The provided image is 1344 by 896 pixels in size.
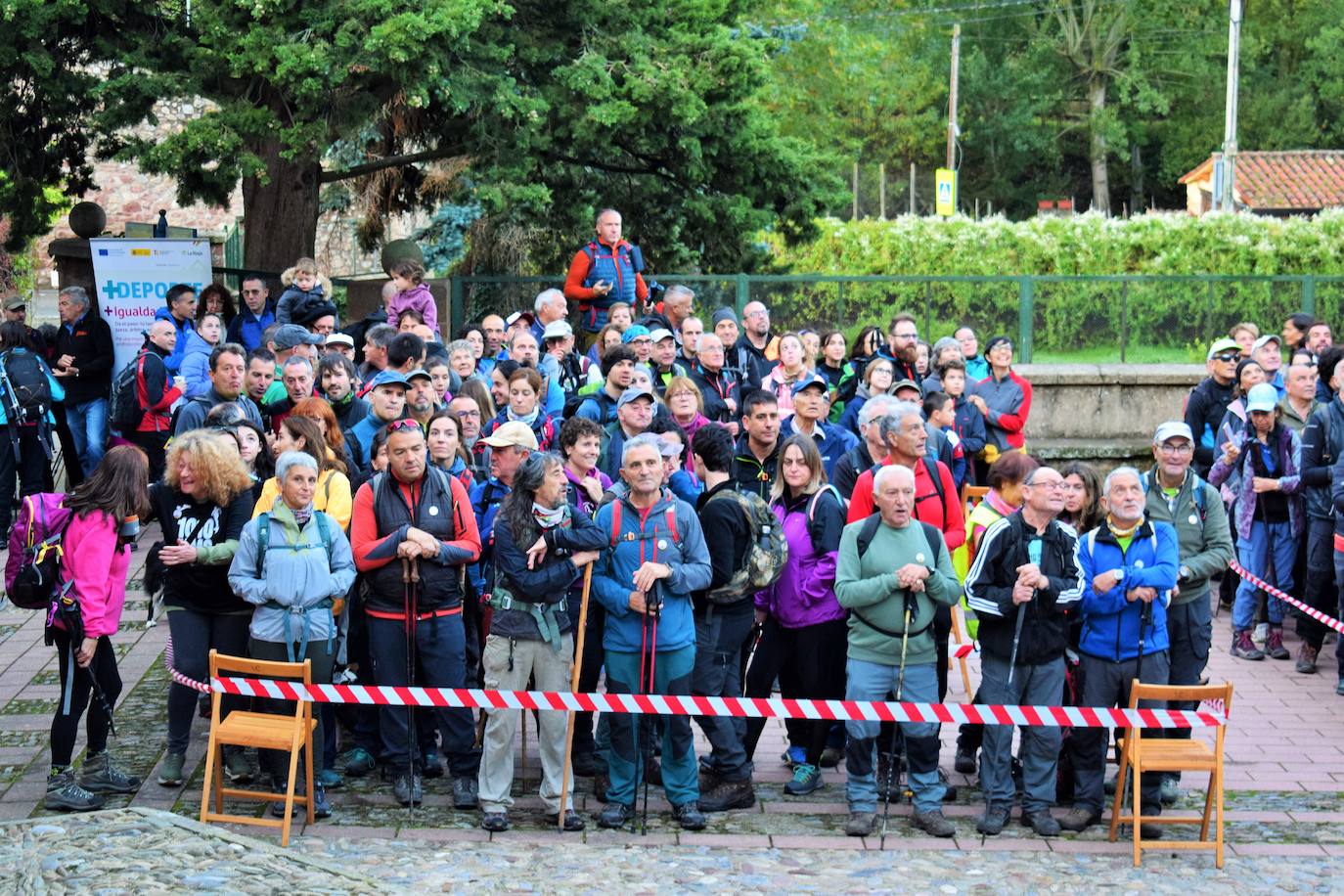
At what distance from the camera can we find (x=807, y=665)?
28.3 feet

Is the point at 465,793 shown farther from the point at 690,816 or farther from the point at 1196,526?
the point at 1196,526

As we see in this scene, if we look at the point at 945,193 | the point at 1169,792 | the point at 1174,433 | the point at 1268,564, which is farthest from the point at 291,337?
the point at 945,193

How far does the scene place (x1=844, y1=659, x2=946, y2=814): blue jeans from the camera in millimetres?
8055

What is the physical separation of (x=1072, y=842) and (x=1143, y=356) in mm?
10250

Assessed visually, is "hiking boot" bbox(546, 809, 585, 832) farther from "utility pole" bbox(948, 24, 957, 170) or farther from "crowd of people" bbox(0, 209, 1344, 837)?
"utility pole" bbox(948, 24, 957, 170)

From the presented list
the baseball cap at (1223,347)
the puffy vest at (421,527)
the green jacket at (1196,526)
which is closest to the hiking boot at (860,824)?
the green jacket at (1196,526)

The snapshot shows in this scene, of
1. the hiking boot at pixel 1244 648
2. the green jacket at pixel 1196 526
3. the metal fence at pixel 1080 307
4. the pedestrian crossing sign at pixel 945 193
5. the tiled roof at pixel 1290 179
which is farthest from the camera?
the tiled roof at pixel 1290 179

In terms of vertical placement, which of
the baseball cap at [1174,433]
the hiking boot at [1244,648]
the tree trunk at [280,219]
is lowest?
the hiking boot at [1244,648]

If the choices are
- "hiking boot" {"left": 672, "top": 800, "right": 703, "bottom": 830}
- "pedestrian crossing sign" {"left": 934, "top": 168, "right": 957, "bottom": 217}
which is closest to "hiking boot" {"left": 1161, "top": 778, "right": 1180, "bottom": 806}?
"hiking boot" {"left": 672, "top": 800, "right": 703, "bottom": 830}

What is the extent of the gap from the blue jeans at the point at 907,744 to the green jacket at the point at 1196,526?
1.44 meters

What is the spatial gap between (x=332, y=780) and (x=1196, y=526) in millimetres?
4597

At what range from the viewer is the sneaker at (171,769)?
8.25m

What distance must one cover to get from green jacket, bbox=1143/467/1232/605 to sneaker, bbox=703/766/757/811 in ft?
7.71

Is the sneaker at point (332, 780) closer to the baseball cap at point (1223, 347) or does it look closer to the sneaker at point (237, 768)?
the sneaker at point (237, 768)
